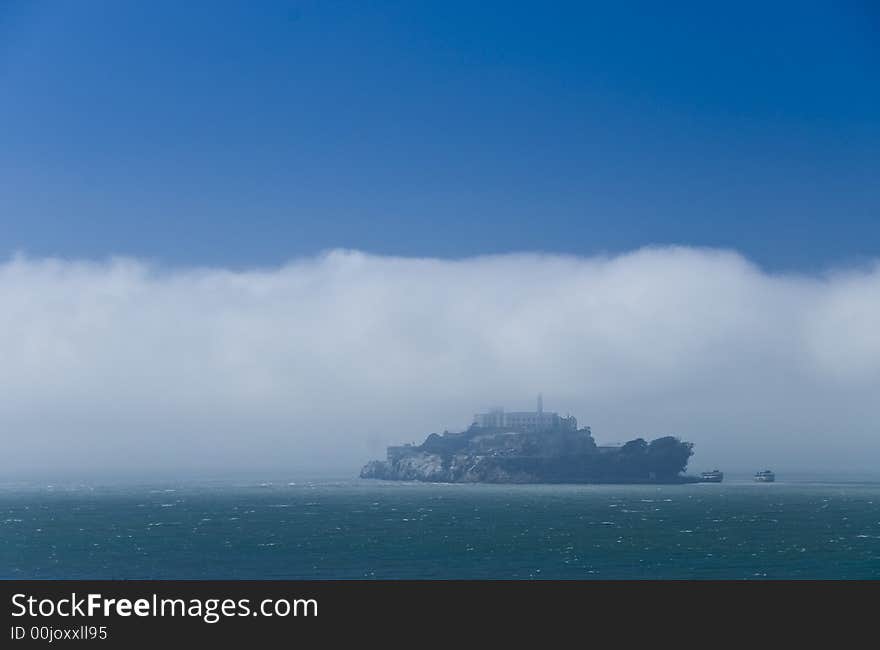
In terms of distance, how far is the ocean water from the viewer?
51.3 meters

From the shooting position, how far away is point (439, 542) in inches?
2544

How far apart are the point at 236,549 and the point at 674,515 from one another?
5276 cm

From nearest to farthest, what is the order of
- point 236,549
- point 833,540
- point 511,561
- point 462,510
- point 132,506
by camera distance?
point 511,561 < point 236,549 < point 833,540 < point 462,510 < point 132,506

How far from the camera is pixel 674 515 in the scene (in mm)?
95750

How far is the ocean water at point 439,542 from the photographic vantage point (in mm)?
51312

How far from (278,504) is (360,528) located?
41.7 metres
